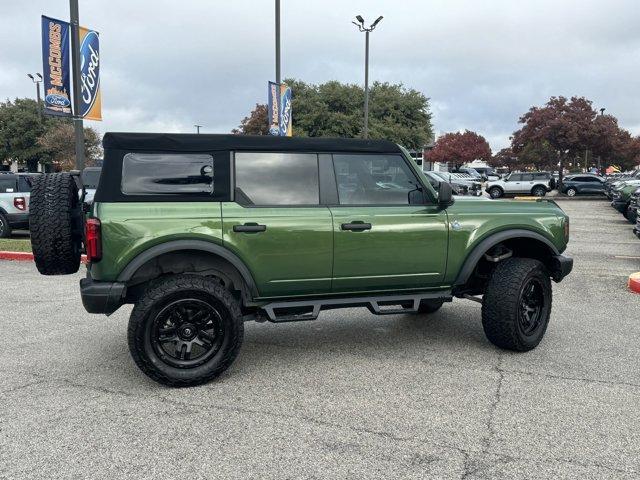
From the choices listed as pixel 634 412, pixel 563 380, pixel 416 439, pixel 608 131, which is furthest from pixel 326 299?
pixel 608 131

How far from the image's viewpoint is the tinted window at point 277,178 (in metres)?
4.29

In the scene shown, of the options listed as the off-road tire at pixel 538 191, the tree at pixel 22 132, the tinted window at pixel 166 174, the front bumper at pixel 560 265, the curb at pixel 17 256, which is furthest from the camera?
the tree at pixel 22 132

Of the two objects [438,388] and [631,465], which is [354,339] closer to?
[438,388]

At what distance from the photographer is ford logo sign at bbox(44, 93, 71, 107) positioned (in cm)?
962

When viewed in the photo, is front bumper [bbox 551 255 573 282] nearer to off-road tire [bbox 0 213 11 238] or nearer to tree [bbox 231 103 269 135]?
off-road tire [bbox 0 213 11 238]

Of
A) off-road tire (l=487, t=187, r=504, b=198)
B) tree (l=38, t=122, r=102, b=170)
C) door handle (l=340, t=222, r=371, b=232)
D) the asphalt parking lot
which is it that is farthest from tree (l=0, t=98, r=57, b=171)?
door handle (l=340, t=222, r=371, b=232)

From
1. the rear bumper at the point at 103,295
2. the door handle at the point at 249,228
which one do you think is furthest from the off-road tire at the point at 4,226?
the door handle at the point at 249,228

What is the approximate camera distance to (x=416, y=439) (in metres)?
3.24

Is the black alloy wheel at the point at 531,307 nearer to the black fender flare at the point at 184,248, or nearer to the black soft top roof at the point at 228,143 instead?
the black soft top roof at the point at 228,143

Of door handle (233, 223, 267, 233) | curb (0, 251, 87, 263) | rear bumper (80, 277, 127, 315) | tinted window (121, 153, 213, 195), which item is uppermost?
tinted window (121, 153, 213, 195)

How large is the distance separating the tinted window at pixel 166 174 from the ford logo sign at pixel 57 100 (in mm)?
6690

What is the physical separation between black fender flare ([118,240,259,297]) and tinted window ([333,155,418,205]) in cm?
99

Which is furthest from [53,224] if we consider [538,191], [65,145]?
[65,145]

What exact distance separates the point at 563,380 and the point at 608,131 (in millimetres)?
33457
